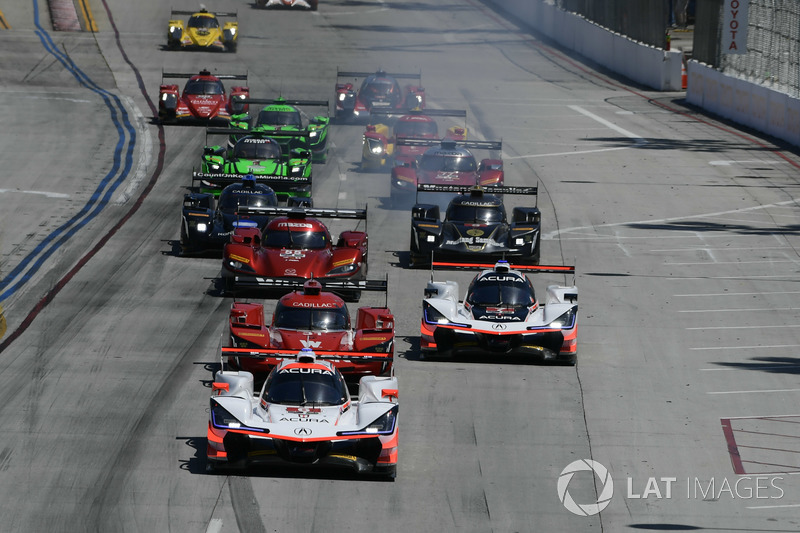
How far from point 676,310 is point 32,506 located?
14907 mm

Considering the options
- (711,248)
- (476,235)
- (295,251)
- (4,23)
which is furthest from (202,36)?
(295,251)

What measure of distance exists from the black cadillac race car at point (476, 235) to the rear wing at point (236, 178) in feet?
15.7

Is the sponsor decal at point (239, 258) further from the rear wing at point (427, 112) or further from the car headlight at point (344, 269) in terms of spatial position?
the rear wing at point (427, 112)

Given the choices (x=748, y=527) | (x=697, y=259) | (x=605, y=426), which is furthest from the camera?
(x=697, y=259)

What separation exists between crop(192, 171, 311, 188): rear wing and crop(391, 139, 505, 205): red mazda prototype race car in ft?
9.44

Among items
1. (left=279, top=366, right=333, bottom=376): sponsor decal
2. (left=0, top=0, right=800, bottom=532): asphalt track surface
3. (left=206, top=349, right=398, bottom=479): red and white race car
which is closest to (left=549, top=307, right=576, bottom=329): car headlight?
(left=0, top=0, right=800, bottom=532): asphalt track surface

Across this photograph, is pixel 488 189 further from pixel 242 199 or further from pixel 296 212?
pixel 242 199

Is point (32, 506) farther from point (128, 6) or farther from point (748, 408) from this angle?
point (128, 6)

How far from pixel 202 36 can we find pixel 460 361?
4375 cm

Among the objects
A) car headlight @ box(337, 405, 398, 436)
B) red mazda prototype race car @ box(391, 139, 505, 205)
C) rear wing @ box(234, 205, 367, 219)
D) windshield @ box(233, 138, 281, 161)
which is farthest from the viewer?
windshield @ box(233, 138, 281, 161)

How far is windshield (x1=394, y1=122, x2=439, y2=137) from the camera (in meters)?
41.4

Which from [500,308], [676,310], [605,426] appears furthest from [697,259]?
[605,426]

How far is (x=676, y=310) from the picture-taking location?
2678 cm

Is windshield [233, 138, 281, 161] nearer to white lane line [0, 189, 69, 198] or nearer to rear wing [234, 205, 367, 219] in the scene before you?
white lane line [0, 189, 69, 198]
